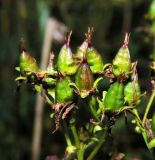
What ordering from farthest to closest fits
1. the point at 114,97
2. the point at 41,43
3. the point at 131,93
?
the point at 41,43, the point at 131,93, the point at 114,97

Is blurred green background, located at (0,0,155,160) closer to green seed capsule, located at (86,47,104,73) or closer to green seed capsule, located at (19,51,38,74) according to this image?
green seed capsule, located at (19,51,38,74)

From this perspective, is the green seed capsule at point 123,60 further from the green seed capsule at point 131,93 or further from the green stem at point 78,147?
the green stem at point 78,147

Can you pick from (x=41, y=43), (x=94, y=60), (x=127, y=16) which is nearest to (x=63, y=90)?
(x=94, y=60)

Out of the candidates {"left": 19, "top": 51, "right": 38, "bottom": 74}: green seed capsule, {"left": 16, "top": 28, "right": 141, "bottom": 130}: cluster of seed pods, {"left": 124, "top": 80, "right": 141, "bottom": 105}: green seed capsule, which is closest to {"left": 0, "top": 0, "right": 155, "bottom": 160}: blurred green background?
{"left": 19, "top": 51, "right": 38, "bottom": 74}: green seed capsule

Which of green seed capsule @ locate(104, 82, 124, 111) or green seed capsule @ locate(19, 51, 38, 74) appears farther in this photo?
green seed capsule @ locate(19, 51, 38, 74)

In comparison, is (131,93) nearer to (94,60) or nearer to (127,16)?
(94,60)

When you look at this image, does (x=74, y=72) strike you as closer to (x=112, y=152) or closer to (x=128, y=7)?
(x=112, y=152)

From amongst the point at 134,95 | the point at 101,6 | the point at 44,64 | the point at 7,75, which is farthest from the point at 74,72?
the point at 101,6
